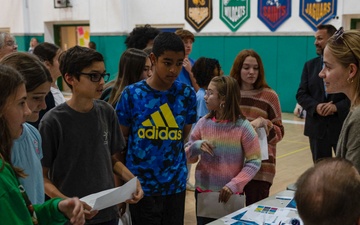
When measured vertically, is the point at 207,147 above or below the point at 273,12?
below

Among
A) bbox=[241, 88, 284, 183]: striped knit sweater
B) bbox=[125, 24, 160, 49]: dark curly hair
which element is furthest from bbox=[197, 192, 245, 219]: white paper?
bbox=[125, 24, 160, 49]: dark curly hair

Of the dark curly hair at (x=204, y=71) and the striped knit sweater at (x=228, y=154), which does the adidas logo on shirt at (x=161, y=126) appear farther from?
the dark curly hair at (x=204, y=71)

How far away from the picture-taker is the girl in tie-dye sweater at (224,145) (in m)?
3.09

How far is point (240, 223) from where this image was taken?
239 cm

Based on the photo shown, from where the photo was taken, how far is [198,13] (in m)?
12.4

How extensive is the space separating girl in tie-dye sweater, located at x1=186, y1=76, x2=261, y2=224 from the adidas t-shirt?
0.32 m

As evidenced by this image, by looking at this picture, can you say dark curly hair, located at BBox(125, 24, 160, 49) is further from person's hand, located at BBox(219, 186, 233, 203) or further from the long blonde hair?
the long blonde hair

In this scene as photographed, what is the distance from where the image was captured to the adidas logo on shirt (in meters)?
2.81

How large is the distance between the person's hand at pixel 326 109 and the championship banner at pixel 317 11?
6.52m

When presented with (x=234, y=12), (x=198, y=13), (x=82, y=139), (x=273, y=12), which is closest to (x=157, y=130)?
(x=82, y=139)

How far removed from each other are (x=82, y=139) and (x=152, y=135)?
0.51 metres

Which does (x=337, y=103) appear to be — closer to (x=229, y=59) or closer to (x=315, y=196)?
(x=315, y=196)

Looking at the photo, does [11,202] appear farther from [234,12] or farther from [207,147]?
[234,12]

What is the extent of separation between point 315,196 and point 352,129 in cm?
68
